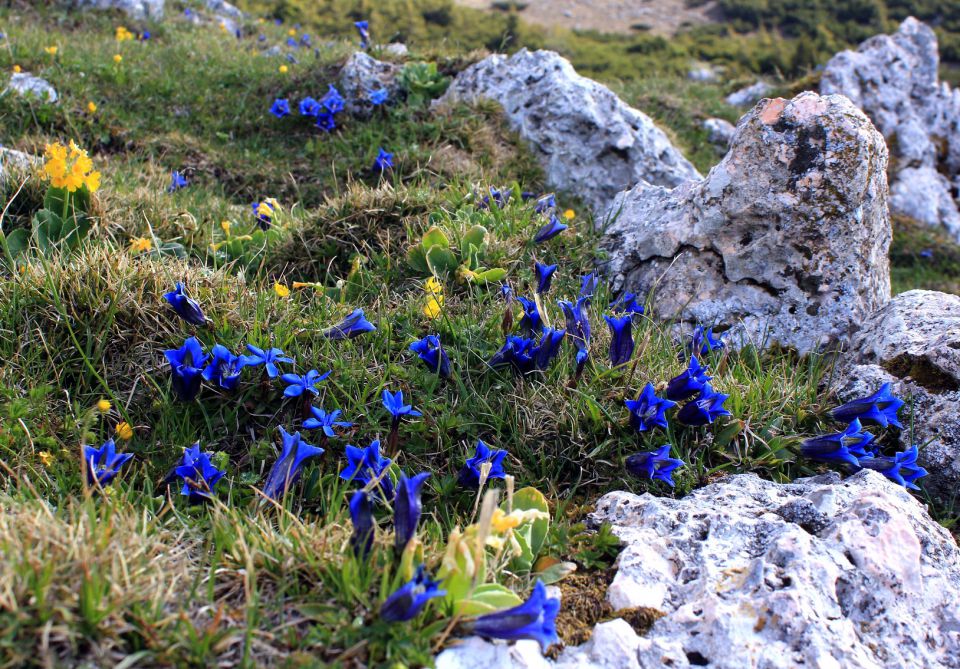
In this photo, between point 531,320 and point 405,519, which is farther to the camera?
point 531,320

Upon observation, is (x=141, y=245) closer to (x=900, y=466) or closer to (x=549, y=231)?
(x=549, y=231)

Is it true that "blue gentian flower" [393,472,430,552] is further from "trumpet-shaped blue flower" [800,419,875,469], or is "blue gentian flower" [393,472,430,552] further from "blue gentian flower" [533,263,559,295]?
"blue gentian flower" [533,263,559,295]

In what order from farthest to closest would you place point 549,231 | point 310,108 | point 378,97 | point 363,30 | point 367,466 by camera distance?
1. point 363,30
2. point 310,108
3. point 378,97
4. point 549,231
5. point 367,466

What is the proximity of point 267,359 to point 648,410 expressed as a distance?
136 centimetres

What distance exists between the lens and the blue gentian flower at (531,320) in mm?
3215

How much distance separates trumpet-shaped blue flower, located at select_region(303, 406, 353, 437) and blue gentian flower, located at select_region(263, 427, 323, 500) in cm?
11

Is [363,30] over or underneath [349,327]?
over

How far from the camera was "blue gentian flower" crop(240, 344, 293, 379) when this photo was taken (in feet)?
9.19

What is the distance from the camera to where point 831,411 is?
302 centimetres

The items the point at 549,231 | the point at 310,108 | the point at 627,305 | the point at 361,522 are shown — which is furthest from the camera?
the point at 310,108

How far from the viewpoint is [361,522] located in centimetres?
201

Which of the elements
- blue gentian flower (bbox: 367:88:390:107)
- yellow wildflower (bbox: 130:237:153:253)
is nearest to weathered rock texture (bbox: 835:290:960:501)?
yellow wildflower (bbox: 130:237:153:253)

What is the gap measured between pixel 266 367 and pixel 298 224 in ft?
5.53

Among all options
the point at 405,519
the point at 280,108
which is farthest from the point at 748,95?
the point at 405,519
